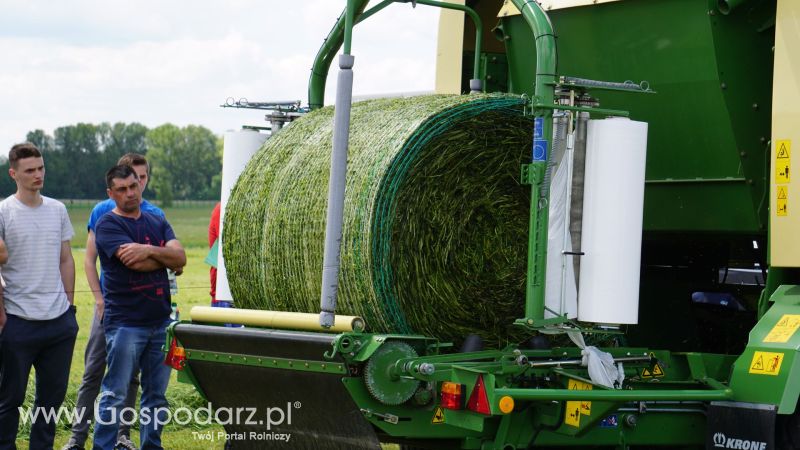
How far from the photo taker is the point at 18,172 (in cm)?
762

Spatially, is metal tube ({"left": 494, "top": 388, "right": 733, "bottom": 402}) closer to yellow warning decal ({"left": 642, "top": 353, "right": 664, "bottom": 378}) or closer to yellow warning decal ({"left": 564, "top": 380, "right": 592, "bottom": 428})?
yellow warning decal ({"left": 564, "top": 380, "right": 592, "bottom": 428})

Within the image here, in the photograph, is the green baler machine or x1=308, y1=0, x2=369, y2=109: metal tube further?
x1=308, y1=0, x2=369, y2=109: metal tube

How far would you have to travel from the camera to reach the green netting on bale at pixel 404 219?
5555mm

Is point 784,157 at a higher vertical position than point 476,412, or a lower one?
higher

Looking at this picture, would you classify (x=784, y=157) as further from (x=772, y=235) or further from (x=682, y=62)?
(x=682, y=62)

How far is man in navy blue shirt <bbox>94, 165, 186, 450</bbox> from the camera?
294 inches

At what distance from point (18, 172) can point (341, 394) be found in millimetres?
3310

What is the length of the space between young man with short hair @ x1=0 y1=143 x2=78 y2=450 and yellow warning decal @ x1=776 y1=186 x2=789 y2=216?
4.45m

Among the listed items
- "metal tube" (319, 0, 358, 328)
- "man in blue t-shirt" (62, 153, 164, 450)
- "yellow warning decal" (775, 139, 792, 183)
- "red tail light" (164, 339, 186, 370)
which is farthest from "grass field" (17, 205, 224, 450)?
"yellow warning decal" (775, 139, 792, 183)

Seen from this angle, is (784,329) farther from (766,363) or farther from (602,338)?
(602,338)

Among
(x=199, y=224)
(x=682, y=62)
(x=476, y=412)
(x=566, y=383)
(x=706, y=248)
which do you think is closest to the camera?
(x=476, y=412)

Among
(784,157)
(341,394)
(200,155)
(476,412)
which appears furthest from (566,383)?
(200,155)

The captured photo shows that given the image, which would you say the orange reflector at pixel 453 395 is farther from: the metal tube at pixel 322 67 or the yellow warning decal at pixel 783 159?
the metal tube at pixel 322 67

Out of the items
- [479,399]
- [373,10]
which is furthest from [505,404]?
[373,10]
